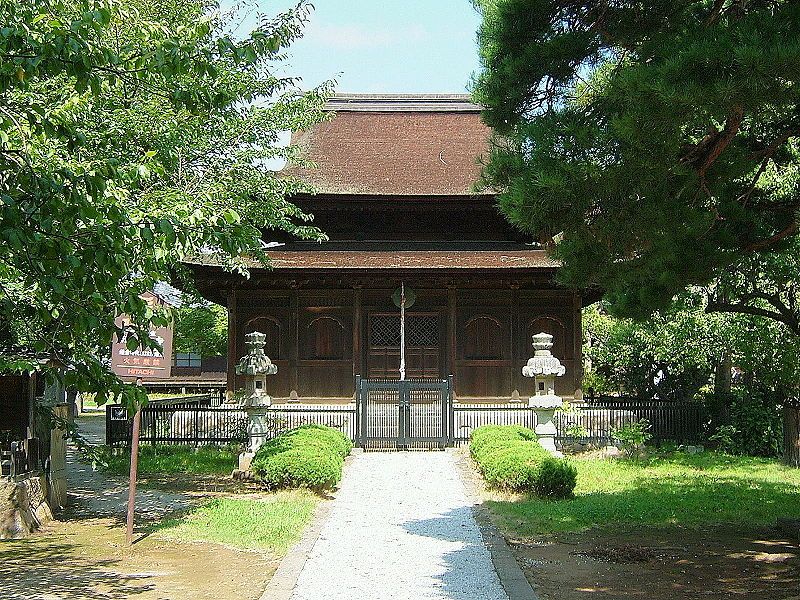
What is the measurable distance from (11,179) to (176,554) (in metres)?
6.02

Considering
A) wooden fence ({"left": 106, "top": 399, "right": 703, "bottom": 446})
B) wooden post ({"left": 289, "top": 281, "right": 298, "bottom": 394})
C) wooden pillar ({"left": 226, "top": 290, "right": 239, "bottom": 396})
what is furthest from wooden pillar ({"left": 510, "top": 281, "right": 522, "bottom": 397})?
wooden pillar ({"left": 226, "top": 290, "right": 239, "bottom": 396})

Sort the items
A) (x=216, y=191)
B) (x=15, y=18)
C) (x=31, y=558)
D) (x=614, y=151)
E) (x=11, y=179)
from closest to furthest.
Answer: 1. (x=15, y=18)
2. (x=11, y=179)
3. (x=614, y=151)
4. (x=31, y=558)
5. (x=216, y=191)

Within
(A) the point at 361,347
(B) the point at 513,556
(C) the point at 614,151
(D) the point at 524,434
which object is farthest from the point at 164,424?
(C) the point at 614,151

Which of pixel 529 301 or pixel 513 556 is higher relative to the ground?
pixel 529 301

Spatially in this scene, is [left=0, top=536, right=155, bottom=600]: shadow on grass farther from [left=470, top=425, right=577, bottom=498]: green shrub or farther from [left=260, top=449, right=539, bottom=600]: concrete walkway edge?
[left=470, top=425, right=577, bottom=498]: green shrub

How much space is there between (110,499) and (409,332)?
11.7m

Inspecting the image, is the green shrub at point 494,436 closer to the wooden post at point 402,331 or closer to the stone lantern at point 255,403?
the stone lantern at point 255,403

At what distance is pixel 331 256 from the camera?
2294cm

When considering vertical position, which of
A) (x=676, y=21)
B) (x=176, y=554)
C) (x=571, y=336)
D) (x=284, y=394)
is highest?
(x=676, y=21)

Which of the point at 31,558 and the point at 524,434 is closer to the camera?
the point at 31,558

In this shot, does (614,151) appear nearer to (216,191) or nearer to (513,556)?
(513,556)

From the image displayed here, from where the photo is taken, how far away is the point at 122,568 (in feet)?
28.4

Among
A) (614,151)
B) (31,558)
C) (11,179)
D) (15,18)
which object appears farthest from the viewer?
(31,558)

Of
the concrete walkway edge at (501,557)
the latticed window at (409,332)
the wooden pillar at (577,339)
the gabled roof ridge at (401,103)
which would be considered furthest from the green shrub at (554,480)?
the gabled roof ridge at (401,103)
